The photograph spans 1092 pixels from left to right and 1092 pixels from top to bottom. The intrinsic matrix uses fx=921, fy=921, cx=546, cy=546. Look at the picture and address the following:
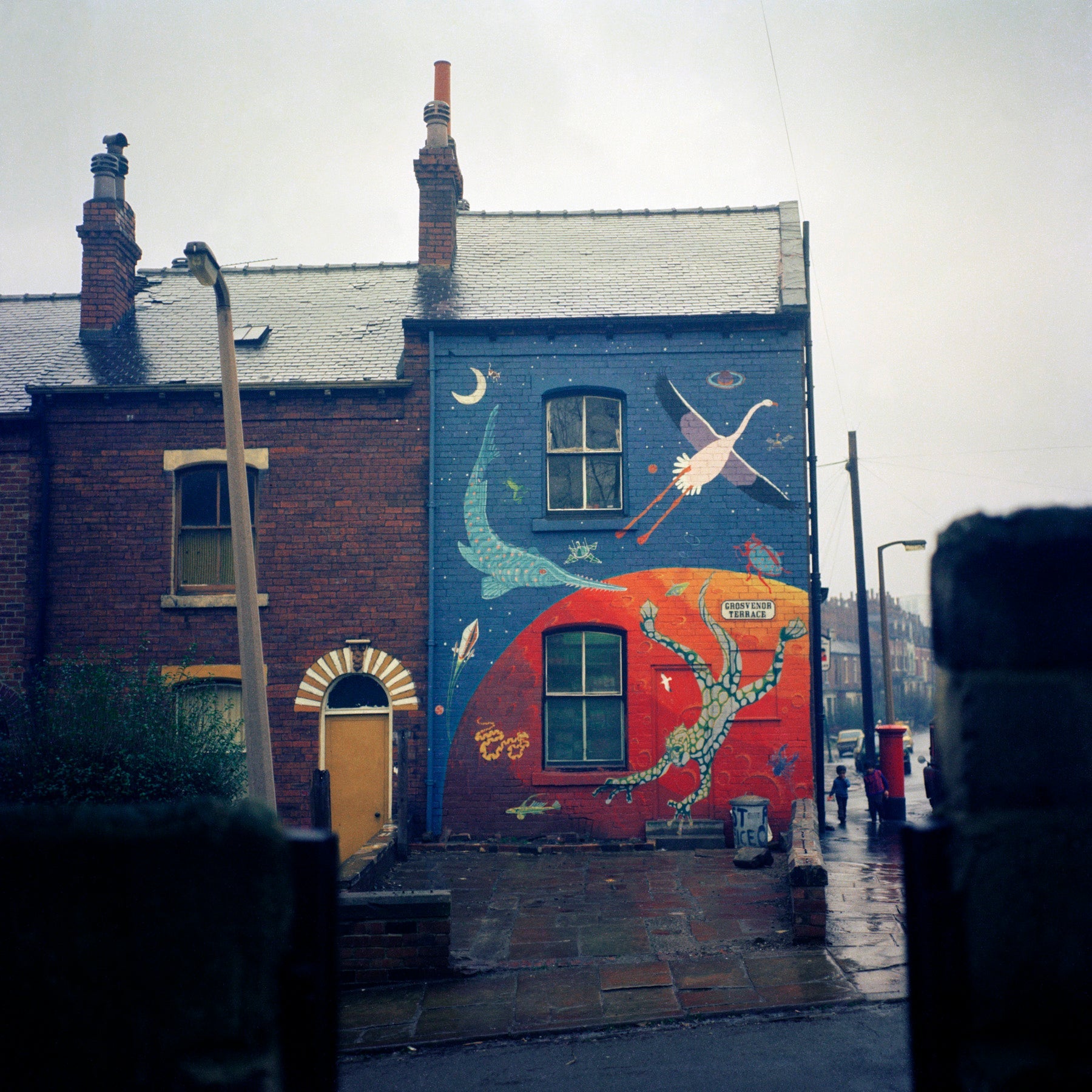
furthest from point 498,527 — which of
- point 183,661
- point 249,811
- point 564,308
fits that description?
point 249,811

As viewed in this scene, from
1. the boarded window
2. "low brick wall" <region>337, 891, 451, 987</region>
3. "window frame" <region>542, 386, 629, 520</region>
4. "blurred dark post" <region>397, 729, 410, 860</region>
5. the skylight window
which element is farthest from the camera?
the skylight window

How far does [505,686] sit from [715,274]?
7377 millimetres

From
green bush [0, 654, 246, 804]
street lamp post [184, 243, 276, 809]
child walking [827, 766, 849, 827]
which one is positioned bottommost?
child walking [827, 766, 849, 827]

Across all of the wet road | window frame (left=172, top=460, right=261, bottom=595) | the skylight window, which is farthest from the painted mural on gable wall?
the skylight window

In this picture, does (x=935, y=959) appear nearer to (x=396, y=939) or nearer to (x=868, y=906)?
(x=396, y=939)

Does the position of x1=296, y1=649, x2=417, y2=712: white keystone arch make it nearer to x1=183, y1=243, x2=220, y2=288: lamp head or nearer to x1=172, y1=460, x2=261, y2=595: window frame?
x1=172, y1=460, x2=261, y2=595: window frame

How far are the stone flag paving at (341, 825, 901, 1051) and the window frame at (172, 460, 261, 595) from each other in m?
5.44

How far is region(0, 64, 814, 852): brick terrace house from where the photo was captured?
43.1 ft

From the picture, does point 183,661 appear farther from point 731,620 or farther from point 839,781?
point 839,781

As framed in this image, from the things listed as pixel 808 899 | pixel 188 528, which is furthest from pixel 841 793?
pixel 188 528

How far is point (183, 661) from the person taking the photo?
13.4m

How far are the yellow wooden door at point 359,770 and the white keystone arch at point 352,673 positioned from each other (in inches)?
13.8

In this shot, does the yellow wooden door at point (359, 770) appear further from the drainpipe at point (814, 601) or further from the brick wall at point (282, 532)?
the drainpipe at point (814, 601)

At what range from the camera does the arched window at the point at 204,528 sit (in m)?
13.9
